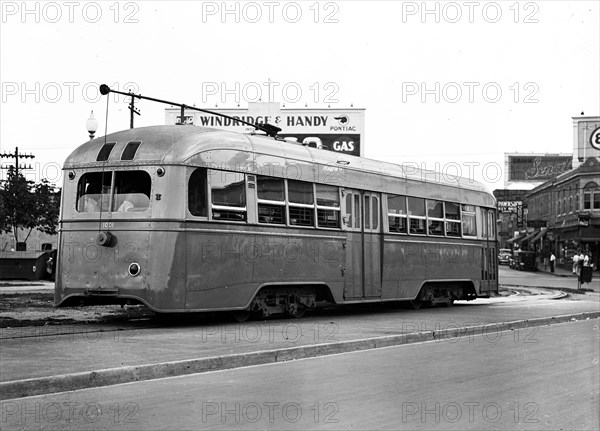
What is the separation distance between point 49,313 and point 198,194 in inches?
189

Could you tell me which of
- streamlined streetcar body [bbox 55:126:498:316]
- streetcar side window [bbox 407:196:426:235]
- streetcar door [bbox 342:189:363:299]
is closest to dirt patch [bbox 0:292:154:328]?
streamlined streetcar body [bbox 55:126:498:316]

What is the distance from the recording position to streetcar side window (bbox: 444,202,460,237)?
2070 cm

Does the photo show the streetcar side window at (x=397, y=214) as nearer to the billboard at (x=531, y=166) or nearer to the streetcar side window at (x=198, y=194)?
the streetcar side window at (x=198, y=194)

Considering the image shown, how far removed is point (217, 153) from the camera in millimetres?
14125

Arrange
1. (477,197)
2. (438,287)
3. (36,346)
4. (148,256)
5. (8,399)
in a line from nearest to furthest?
(8,399)
(36,346)
(148,256)
(438,287)
(477,197)

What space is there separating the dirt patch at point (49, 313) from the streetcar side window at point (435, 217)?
7049mm

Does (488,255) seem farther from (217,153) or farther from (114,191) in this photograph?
(114,191)

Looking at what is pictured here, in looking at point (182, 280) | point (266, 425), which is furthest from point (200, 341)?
point (266, 425)

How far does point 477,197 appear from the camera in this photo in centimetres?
2222

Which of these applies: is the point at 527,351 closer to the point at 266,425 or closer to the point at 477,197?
the point at 266,425

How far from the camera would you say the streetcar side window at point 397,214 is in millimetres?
18453

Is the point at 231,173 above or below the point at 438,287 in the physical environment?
above

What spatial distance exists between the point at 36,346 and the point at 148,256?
309 centimetres

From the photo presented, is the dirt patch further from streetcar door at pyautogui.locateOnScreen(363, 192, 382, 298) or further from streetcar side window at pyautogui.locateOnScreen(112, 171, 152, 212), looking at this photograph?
streetcar door at pyautogui.locateOnScreen(363, 192, 382, 298)
